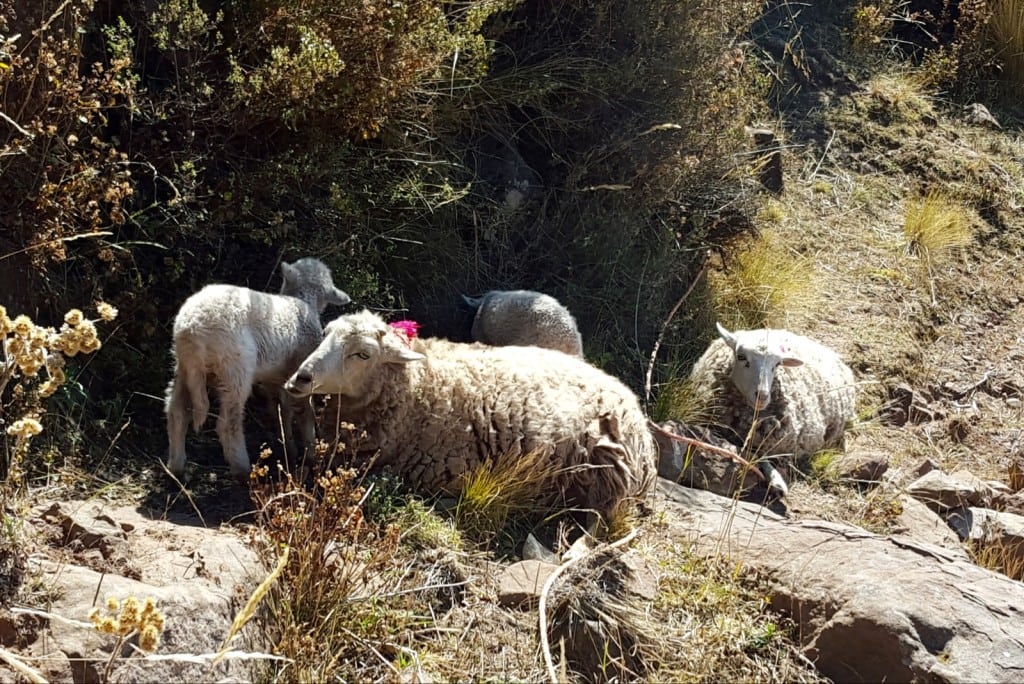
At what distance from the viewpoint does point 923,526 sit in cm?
638

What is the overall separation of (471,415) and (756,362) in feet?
7.35

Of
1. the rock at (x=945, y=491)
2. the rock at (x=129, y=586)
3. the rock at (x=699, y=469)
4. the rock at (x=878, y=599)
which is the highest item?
the rock at (x=129, y=586)

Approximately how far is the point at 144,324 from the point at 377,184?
5.58 ft

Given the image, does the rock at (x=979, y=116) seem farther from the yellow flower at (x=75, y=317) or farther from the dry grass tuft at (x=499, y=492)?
the yellow flower at (x=75, y=317)

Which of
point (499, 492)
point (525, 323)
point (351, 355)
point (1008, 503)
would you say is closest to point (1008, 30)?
point (1008, 503)

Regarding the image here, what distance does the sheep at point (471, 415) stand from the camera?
5.38 metres

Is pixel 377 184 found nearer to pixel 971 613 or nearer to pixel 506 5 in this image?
pixel 506 5

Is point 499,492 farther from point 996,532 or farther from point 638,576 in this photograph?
point 996,532

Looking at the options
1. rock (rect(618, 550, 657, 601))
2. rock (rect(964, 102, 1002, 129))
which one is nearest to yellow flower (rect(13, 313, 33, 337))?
rock (rect(618, 550, 657, 601))

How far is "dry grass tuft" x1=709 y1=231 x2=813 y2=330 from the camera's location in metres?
8.62

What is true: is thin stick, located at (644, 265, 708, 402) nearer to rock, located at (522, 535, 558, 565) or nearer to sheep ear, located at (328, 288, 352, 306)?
rock, located at (522, 535, 558, 565)

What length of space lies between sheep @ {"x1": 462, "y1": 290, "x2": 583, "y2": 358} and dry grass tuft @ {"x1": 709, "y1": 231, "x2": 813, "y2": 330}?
6.46 feet

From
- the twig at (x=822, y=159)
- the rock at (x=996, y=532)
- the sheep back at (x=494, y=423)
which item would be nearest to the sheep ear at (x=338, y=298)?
the sheep back at (x=494, y=423)

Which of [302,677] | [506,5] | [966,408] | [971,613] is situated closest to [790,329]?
[966,408]
